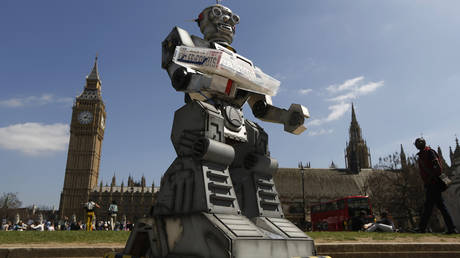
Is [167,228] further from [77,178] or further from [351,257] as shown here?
[77,178]

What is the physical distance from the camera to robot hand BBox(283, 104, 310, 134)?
536 cm

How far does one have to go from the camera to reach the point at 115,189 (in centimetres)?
9788

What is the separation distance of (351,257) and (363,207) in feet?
81.0

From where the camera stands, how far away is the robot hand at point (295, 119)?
17.6 ft

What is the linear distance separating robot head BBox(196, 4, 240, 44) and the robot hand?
5.52 ft

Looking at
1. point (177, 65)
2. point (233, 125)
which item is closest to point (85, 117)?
point (177, 65)

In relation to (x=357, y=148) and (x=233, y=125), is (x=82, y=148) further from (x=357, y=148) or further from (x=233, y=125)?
(x=233, y=125)

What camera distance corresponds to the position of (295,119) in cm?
544

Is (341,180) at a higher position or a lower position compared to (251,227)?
higher

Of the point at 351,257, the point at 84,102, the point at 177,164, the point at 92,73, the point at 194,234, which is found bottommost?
the point at 351,257

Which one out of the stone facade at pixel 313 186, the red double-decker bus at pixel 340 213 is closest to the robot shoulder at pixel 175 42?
the red double-decker bus at pixel 340 213

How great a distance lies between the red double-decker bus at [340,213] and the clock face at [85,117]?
74.3 meters

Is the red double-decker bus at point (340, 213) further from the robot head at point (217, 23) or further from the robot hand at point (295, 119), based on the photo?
the robot head at point (217, 23)

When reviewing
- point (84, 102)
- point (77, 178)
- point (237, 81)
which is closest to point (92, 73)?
point (84, 102)
